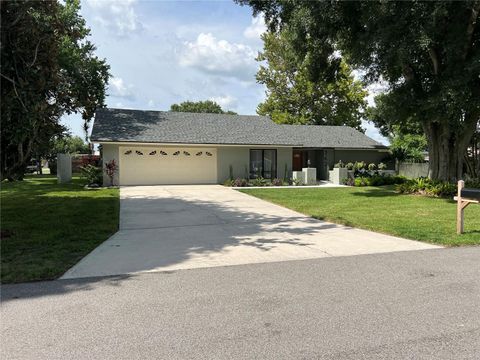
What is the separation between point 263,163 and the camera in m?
24.0

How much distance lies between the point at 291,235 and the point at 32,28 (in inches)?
256

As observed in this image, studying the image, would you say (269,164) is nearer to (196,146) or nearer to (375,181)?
(196,146)

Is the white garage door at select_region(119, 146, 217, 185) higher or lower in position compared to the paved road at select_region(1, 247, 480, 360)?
higher

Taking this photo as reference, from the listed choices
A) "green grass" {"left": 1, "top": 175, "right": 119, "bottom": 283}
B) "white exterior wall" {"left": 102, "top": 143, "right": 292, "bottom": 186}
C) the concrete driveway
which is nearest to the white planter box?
"white exterior wall" {"left": 102, "top": 143, "right": 292, "bottom": 186}

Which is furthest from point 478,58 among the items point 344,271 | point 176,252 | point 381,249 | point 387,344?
point 387,344

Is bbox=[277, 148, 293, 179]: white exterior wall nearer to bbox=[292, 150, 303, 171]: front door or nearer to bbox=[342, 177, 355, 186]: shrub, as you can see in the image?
bbox=[292, 150, 303, 171]: front door

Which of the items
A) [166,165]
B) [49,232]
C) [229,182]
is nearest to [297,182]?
[229,182]

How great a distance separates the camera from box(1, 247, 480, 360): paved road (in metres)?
3.39

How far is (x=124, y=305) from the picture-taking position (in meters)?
4.40

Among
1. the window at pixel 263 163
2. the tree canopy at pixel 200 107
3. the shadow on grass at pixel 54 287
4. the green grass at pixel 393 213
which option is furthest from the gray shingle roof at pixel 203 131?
the tree canopy at pixel 200 107

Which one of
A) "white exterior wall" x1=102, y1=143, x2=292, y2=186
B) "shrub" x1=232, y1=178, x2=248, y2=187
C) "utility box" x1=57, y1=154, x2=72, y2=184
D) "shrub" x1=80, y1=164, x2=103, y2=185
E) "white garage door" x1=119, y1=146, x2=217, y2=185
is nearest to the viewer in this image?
"shrub" x1=80, y1=164, x2=103, y2=185

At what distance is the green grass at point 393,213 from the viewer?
337 inches

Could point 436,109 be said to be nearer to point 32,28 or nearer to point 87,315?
A: point 32,28

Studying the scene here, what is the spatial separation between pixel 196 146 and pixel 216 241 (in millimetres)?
15008
